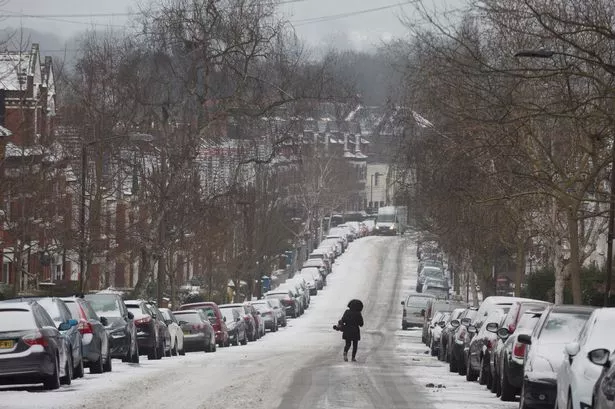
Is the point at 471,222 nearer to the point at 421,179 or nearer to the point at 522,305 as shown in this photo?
the point at 421,179

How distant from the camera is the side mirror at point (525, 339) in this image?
69.7 feet

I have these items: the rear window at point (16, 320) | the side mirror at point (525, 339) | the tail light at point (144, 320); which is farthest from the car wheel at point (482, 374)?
the tail light at point (144, 320)

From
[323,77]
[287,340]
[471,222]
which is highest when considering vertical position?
[323,77]

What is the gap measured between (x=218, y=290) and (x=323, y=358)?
4229cm

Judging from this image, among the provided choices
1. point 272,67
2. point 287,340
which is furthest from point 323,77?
point 287,340

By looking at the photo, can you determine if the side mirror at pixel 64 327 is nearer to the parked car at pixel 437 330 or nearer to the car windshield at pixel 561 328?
the car windshield at pixel 561 328

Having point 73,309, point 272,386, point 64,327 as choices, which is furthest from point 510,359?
point 73,309

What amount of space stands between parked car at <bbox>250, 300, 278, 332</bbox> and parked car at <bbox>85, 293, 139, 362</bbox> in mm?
35120

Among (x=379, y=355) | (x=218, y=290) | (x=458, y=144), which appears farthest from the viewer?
(x=218, y=290)

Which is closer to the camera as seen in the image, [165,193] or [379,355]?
[379,355]

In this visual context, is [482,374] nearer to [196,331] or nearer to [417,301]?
[196,331]

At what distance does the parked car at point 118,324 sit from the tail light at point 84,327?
3164 mm

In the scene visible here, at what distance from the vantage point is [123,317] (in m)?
33.4

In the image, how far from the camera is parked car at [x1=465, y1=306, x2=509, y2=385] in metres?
26.9
